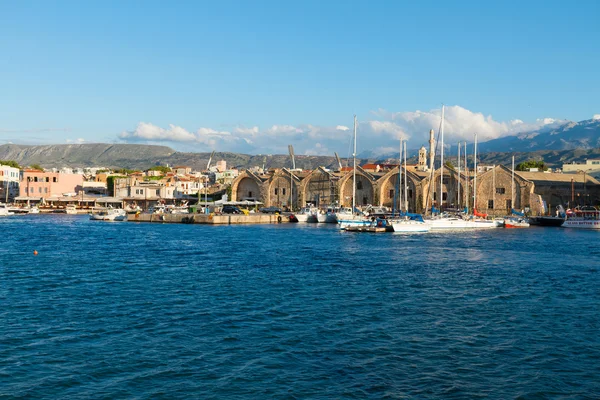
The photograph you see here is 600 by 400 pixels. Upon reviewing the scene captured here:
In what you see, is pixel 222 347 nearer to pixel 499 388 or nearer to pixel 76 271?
pixel 499 388

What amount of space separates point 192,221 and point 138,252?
40.9 m

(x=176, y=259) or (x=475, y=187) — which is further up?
(x=475, y=187)

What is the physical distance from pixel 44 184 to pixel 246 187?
43.8m

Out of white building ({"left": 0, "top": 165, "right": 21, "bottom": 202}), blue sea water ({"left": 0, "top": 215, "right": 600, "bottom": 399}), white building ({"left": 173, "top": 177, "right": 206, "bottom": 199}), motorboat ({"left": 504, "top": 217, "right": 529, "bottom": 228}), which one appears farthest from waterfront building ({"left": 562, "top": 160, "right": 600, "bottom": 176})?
white building ({"left": 0, "top": 165, "right": 21, "bottom": 202})

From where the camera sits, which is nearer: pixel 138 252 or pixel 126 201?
pixel 138 252

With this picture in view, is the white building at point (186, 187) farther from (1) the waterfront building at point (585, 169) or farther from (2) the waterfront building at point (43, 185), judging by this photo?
(1) the waterfront building at point (585, 169)

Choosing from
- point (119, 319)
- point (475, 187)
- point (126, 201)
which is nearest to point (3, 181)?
point (126, 201)

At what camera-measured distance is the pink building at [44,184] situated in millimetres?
126562

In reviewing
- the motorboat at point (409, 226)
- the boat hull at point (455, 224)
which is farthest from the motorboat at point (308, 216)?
the motorboat at point (409, 226)

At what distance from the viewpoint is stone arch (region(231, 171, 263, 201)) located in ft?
357

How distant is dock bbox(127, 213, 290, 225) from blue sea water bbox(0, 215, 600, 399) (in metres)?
42.6

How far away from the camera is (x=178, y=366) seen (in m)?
17.3

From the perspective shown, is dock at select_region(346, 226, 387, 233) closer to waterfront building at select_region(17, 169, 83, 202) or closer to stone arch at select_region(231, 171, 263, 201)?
stone arch at select_region(231, 171, 263, 201)

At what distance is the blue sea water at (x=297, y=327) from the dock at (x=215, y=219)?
42625 mm
